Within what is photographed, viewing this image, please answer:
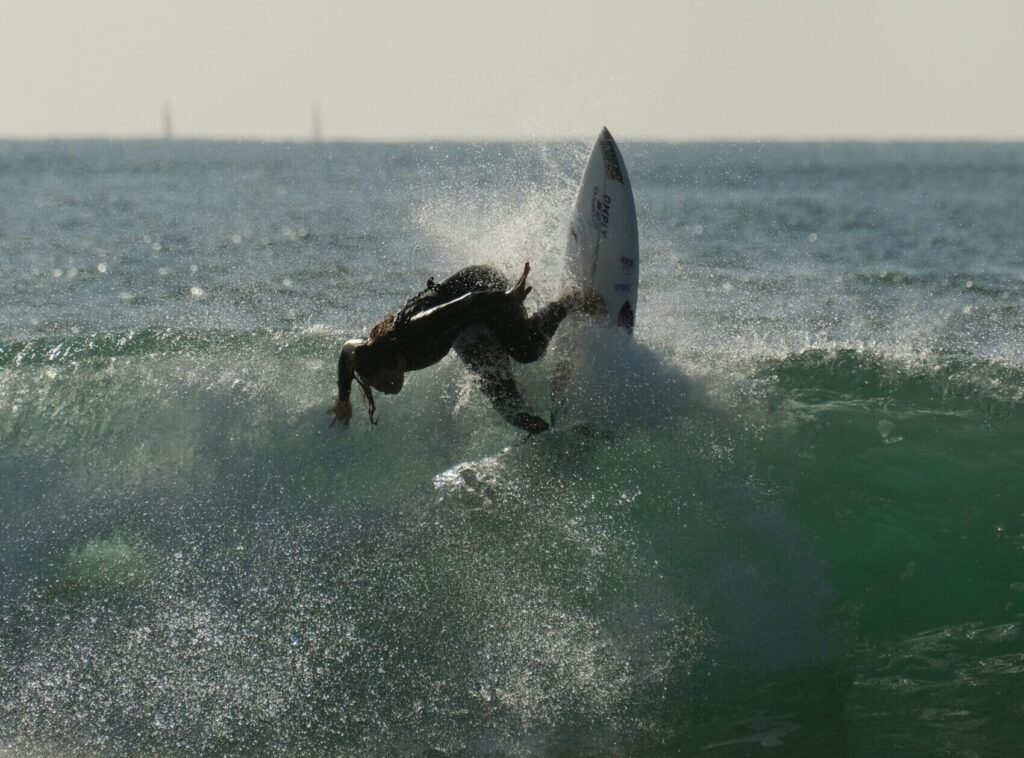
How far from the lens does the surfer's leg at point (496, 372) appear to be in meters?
7.49

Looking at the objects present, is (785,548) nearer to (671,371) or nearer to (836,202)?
(671,371)

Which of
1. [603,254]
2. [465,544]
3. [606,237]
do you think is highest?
[606,237]

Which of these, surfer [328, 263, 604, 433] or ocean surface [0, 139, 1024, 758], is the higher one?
surfer [328, 263, 604, 433]

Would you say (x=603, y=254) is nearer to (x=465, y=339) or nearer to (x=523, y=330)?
(x=523, y=330)

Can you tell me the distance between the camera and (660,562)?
6.89 m

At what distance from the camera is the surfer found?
699cm

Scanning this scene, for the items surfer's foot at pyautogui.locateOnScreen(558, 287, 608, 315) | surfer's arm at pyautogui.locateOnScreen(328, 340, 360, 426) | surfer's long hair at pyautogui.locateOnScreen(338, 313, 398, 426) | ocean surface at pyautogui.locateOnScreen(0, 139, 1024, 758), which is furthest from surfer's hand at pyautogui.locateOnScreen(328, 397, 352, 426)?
surfer's foot at pyautogui.locateOnScreen(558, 287, 608, 315)

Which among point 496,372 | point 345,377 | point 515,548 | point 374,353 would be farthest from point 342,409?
point 515,548

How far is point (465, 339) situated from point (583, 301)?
1185 mm

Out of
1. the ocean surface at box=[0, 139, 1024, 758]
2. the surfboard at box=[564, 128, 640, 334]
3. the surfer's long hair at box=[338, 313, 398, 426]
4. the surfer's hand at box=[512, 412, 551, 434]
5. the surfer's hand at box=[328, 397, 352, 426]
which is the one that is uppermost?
the surfboard at box=[564, 128, 640, 334]

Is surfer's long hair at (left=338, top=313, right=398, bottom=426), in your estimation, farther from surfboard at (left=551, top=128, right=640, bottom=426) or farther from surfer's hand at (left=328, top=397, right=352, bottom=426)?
surfboard at (left=551, top=128, right=640, bottom=426)

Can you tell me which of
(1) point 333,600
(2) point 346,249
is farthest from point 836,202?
(1) point 333,600

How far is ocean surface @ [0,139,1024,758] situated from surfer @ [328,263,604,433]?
358mm

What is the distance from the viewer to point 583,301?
8.36m
